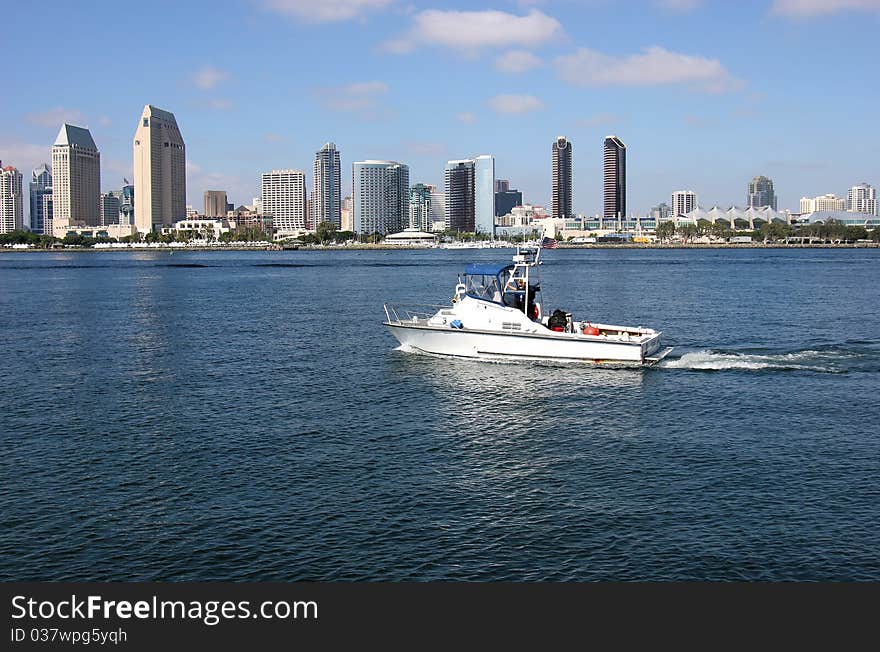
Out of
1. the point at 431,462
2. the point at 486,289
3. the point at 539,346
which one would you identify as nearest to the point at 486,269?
the point at 486,289

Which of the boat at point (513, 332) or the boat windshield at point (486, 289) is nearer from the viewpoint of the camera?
the boat at point (513, 332)

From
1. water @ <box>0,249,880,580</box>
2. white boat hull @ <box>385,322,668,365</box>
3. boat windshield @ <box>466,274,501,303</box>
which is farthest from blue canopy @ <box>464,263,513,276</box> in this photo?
water @ <box>0,249,880,580</box>

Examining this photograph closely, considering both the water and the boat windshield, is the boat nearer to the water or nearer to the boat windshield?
the boat windshield

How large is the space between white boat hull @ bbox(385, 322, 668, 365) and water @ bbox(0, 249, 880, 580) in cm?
104

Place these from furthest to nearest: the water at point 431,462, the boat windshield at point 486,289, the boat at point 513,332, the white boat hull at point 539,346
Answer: the boat windshield at point 486,289, the boat at point 513,332, the white boat hull at point 539,346, the water at point 431,462

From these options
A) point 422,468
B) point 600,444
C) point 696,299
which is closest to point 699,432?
point 600,444

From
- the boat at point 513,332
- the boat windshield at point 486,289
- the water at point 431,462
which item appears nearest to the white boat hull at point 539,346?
the boat at point 513,332

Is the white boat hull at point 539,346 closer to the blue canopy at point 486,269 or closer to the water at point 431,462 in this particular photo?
the water at point 431,462

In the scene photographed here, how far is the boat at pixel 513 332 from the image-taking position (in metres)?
44.2

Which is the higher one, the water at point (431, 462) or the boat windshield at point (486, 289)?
the boat windshield at point (486, 289)

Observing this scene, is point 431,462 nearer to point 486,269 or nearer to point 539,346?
point 539,346

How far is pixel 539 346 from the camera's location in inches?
1768

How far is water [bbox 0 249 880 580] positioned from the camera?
20719mm

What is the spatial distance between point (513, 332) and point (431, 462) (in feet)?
59.3
